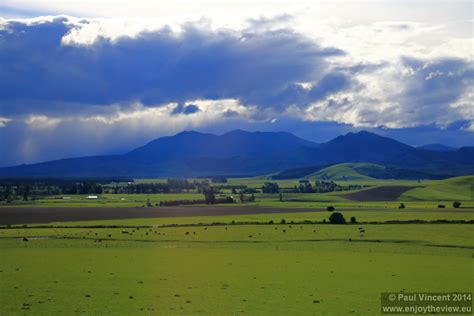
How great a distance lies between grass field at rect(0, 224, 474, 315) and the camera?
42031 millimetres

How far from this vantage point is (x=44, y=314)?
128 feet

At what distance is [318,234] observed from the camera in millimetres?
100000

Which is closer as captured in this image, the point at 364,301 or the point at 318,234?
the point at 364,301

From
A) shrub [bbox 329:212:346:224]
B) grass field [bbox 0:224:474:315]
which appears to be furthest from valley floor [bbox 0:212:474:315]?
shrub [bbox 329:212:346:224]

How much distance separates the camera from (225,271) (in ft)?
187

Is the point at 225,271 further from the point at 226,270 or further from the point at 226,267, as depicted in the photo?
the point at 226,267

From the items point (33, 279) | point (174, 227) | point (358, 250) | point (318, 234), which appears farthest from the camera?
point (174, 227)

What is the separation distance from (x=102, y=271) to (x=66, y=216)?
94.7m

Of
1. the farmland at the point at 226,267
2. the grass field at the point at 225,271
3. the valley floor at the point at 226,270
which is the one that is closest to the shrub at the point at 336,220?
the farmland at the point at 226,267

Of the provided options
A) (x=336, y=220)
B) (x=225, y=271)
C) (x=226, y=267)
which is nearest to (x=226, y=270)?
(x=225, y=271)

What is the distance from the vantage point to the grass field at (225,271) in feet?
138

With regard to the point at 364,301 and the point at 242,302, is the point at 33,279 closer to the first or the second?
the point at 242,302

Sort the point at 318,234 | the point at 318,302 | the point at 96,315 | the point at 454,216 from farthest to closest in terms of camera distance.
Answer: the point at 454,216, the point at 318,234, the point at 318,302, the point at 96,315

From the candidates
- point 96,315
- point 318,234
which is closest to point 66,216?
point 318,234
